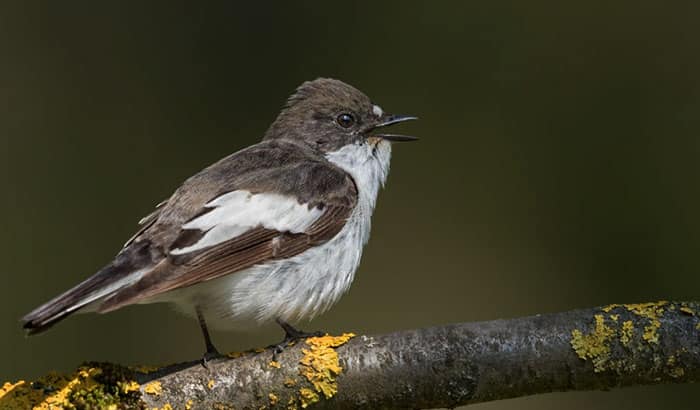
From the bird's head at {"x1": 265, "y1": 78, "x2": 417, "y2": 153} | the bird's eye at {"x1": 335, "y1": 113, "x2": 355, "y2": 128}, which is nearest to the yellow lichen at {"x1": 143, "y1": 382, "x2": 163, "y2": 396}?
the bird's head at {"x1": 265, "y1": 78, "x2": 417, "y2": 153}

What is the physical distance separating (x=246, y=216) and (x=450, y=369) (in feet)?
3.67

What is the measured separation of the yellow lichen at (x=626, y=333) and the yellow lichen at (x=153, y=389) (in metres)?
1.51

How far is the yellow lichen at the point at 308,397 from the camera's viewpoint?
3.29m

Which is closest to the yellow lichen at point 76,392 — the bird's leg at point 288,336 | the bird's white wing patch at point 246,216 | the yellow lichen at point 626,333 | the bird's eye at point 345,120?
the bird's leg at point 288,336

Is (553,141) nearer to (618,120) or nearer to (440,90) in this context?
(618,120)

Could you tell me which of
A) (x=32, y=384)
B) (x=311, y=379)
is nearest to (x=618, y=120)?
(x=311, y=379)

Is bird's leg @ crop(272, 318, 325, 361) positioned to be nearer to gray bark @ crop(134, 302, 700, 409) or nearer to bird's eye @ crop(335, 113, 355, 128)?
gray bark @ crop(134, 302, 700, 409)

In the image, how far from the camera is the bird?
11.5ft

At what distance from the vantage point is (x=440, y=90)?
6.09 m

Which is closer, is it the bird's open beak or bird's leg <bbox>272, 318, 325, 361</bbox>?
bird's leg <bbox>272, 318, 325, 361</bbox>

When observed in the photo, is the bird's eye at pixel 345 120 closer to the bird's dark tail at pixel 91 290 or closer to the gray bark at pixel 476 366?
the bird's dark tail at pixel 91 290

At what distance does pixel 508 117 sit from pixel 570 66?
1.75 ft

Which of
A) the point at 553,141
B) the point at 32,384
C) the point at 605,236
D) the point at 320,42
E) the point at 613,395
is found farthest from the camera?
the point at 320,42

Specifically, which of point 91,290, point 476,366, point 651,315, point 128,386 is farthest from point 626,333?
point 91,290
